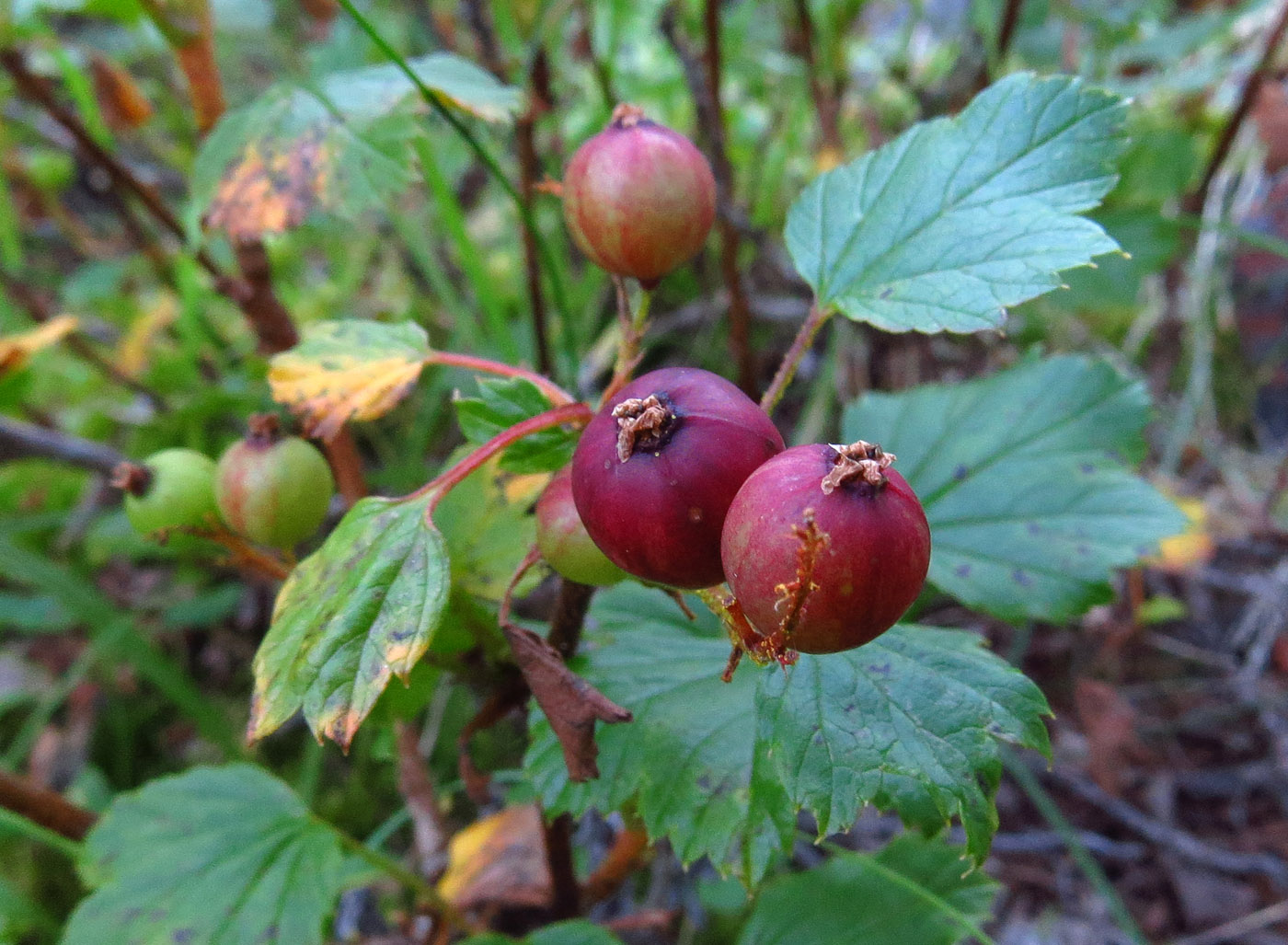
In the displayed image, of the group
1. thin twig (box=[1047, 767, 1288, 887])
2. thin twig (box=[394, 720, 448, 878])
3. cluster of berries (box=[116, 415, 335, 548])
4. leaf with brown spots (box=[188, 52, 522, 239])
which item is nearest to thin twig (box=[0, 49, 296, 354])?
leaf with brown spots (box=[188, 52, 522, 239])

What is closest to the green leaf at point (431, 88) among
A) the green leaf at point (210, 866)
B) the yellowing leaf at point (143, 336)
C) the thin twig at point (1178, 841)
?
the green leaf at point (210, 866)

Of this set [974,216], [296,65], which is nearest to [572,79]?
[296,65]

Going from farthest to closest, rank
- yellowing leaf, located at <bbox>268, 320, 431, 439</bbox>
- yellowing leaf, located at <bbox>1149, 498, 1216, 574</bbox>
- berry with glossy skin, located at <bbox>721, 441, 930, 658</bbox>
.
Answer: yellowing leaf, located at <bbox>1149, 498, 1216, 574</bbox>
yellowing leaf, located at <bbox>268, 320, 431, 439</bbox>
berry with glossy skin, located at <bbox>721, 441, 930, 658</bbox>

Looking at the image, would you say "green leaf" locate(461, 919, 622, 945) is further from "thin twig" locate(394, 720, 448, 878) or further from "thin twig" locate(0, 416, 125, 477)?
"thin twig" locate(0, 416, 125, 477)

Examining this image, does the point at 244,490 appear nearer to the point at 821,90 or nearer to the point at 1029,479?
the point at 1029,479

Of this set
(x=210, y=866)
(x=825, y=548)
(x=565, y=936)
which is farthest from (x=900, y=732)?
(x=210, y=866)

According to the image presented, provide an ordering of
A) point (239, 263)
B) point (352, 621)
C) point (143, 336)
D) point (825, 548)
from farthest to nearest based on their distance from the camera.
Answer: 1. point (143, 336)
2. point (239, 263)
3. point (352, 621)
4. point (825, 548)

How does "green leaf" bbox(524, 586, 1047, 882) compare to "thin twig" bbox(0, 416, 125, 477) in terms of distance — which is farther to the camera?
"thin twig" bbox(0, 416, 125, 477)
